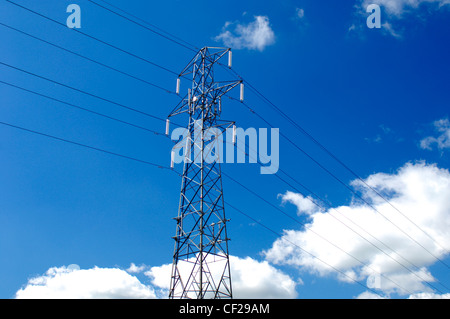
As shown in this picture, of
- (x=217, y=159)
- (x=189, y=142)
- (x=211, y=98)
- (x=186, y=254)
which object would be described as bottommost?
(x=186, y=254)

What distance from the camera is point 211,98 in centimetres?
2506
